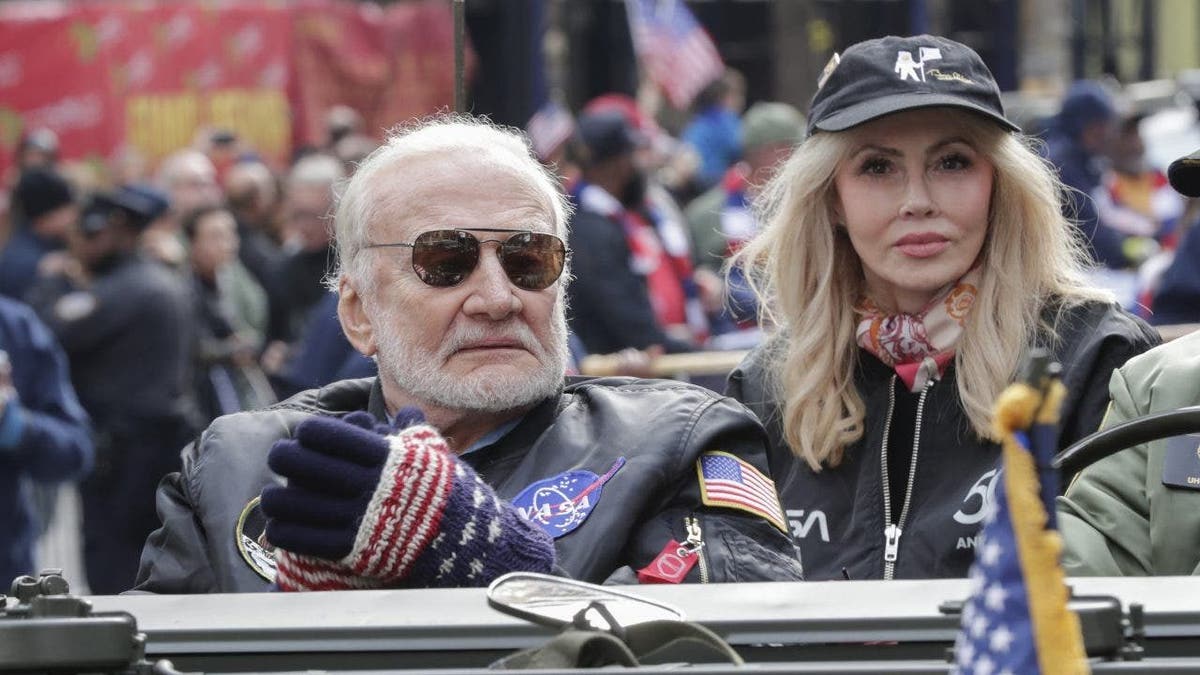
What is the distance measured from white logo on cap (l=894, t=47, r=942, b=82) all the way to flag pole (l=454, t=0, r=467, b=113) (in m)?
0.88

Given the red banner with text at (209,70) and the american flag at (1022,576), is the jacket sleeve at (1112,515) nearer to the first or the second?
the american flag at (1022,576)

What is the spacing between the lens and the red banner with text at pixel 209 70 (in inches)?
648

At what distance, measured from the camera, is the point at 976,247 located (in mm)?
4184

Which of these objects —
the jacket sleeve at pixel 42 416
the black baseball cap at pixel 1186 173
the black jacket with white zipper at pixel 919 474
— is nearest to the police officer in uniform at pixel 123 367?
the jacket sleeve at pixel 42 416

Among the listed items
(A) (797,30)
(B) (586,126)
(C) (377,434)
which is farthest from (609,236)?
(A) (797,30)

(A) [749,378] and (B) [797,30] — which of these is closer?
(A) [749,378]

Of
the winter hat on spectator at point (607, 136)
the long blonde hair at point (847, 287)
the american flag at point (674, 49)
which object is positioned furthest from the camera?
the american flag at point (674, 49)

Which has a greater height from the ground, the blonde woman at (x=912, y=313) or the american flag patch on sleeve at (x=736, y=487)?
the blonde woman at (x=912, y=313)

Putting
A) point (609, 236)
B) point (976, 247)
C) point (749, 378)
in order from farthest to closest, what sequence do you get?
1. point (609, 236)
2. point (749, 378)
3. point (976, 247)

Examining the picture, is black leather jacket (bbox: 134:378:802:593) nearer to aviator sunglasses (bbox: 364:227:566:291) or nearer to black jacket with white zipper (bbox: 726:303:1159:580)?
aviator sunglasses (bbox: 364:227:566:291)

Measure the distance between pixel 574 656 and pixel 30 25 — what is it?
604 inches

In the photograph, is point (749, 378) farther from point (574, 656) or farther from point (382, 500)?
point (574, 656)

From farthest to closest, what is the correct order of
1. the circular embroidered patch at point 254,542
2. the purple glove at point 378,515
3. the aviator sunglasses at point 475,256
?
the aviator sunglasses at point 475,256 → the circular embroidered patch at point 254,542 → the purple glove at point 378,515

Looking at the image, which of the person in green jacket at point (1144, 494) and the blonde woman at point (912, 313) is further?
the blonde woman at point (912, 313)
